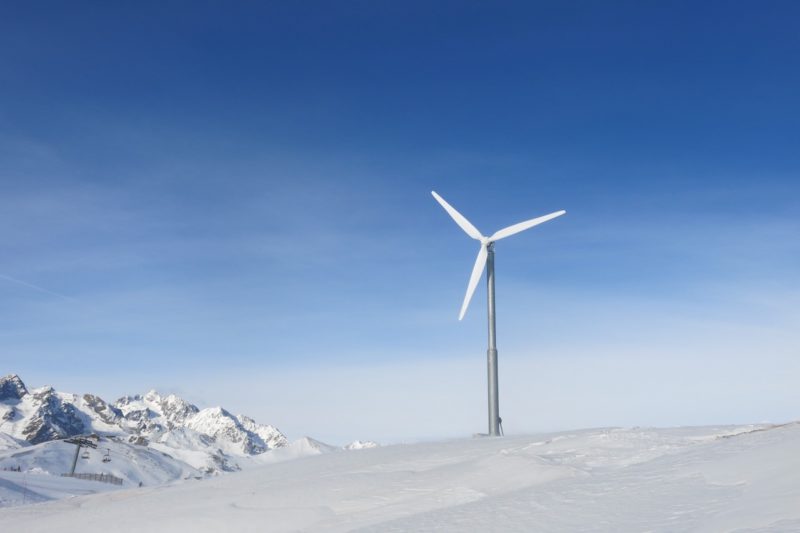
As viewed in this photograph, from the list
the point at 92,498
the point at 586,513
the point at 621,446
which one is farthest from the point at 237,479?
the point at 586,513

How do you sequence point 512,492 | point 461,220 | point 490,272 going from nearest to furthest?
point 512,492
point 490,272
point 461,220

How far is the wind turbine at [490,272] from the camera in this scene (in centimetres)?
3306

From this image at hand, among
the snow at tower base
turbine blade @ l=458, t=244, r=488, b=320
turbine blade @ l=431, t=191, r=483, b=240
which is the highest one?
turbine blade @ l=431, t=191, r=483, b=240

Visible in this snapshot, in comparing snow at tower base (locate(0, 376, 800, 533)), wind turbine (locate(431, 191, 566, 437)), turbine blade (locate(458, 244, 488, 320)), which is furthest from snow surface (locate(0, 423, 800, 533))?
turbine blade (locate(458, 244, 488, 320))

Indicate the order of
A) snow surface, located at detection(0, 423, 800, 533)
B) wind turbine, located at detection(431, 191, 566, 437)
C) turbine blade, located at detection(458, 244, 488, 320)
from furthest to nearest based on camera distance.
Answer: turbine blade, located at detection(458, 244, 488, 320), wind turbine, located at detection(431, 191, 566, 437), snow surface, located at detection(0, 423, 800, 533)

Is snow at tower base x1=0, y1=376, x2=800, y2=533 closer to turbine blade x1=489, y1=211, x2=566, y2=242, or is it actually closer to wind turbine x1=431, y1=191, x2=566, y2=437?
wind turbine x1=431, y1=191, x2=566, y2=437

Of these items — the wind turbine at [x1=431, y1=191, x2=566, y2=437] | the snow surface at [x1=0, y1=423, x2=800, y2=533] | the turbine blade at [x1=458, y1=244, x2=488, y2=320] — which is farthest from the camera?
the turbine blade at [x1=458, y1=244, x2=488, y2=320]

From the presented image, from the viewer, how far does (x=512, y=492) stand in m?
15.7

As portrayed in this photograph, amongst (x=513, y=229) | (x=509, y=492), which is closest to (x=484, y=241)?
(x=513, y=229)

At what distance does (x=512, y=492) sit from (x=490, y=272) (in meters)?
23.3

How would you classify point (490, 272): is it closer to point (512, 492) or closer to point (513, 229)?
point (513, 229)

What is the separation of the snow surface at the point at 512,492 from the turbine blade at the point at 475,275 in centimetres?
1454

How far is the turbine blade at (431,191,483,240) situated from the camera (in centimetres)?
4078

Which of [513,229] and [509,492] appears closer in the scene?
[509,492]
